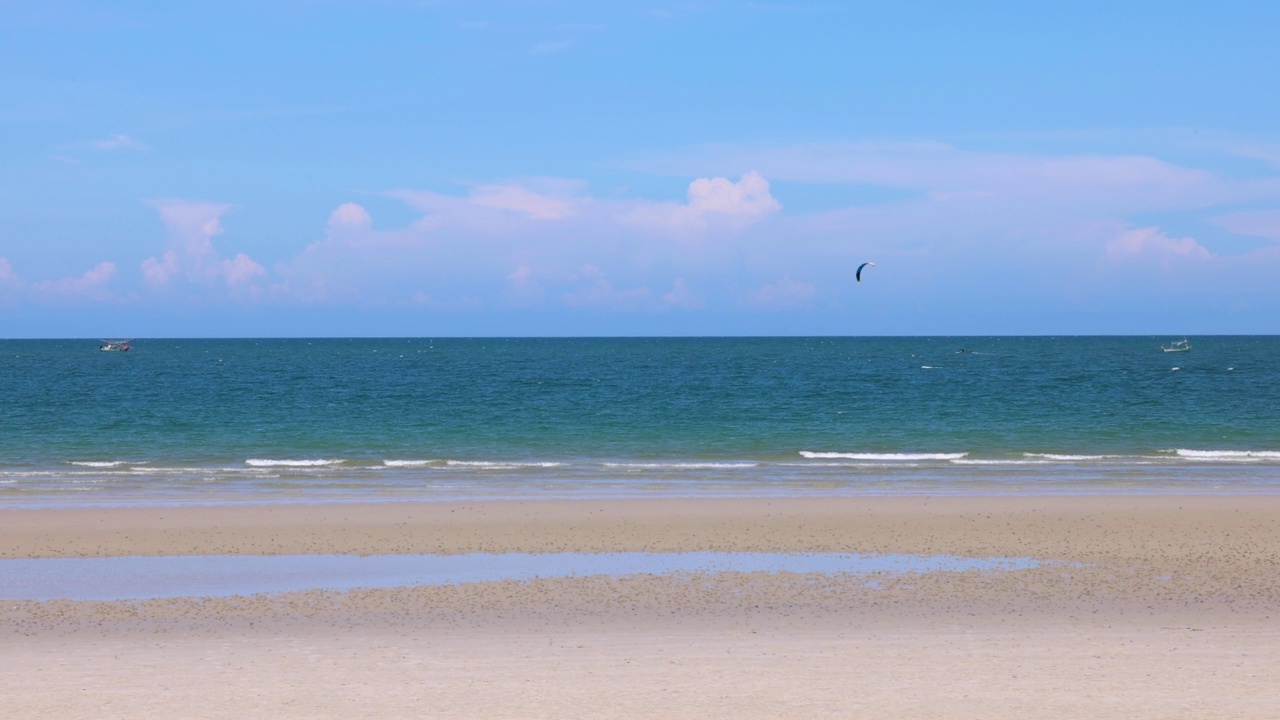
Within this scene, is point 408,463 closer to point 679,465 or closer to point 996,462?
point 679,465

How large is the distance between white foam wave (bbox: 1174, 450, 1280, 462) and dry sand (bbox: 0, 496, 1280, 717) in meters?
15.5

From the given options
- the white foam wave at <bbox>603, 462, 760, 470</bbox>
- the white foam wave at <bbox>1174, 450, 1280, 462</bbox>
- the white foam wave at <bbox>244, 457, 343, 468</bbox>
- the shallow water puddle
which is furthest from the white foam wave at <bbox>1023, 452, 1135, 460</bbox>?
the white foam wave at <bbox>244, 457, 343, 468</bbox>

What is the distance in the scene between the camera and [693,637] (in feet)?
35.0

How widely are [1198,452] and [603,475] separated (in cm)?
1688

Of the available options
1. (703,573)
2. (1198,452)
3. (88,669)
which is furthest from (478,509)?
(1198,452)

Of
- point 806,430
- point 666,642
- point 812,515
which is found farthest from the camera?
point 806,430

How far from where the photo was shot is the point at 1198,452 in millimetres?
32250

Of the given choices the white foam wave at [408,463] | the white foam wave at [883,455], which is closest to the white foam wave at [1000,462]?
the white foam wave at [883,455]

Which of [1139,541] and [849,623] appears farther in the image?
[1139,541]

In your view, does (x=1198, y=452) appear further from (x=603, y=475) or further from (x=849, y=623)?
(x=849, y=623)

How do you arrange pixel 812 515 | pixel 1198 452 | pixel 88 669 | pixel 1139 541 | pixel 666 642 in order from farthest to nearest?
pixel 1198 452 < pixel 812 515 < pixel 1139 541 < pixel 666 642 < pixel 88 669

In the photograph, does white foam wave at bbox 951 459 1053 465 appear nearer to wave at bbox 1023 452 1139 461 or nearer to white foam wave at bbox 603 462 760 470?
wave at bbox 1023 452 1139 461

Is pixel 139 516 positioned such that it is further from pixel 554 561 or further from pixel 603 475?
pixel 603 475

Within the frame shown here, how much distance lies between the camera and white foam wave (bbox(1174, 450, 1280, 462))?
3094 cm
